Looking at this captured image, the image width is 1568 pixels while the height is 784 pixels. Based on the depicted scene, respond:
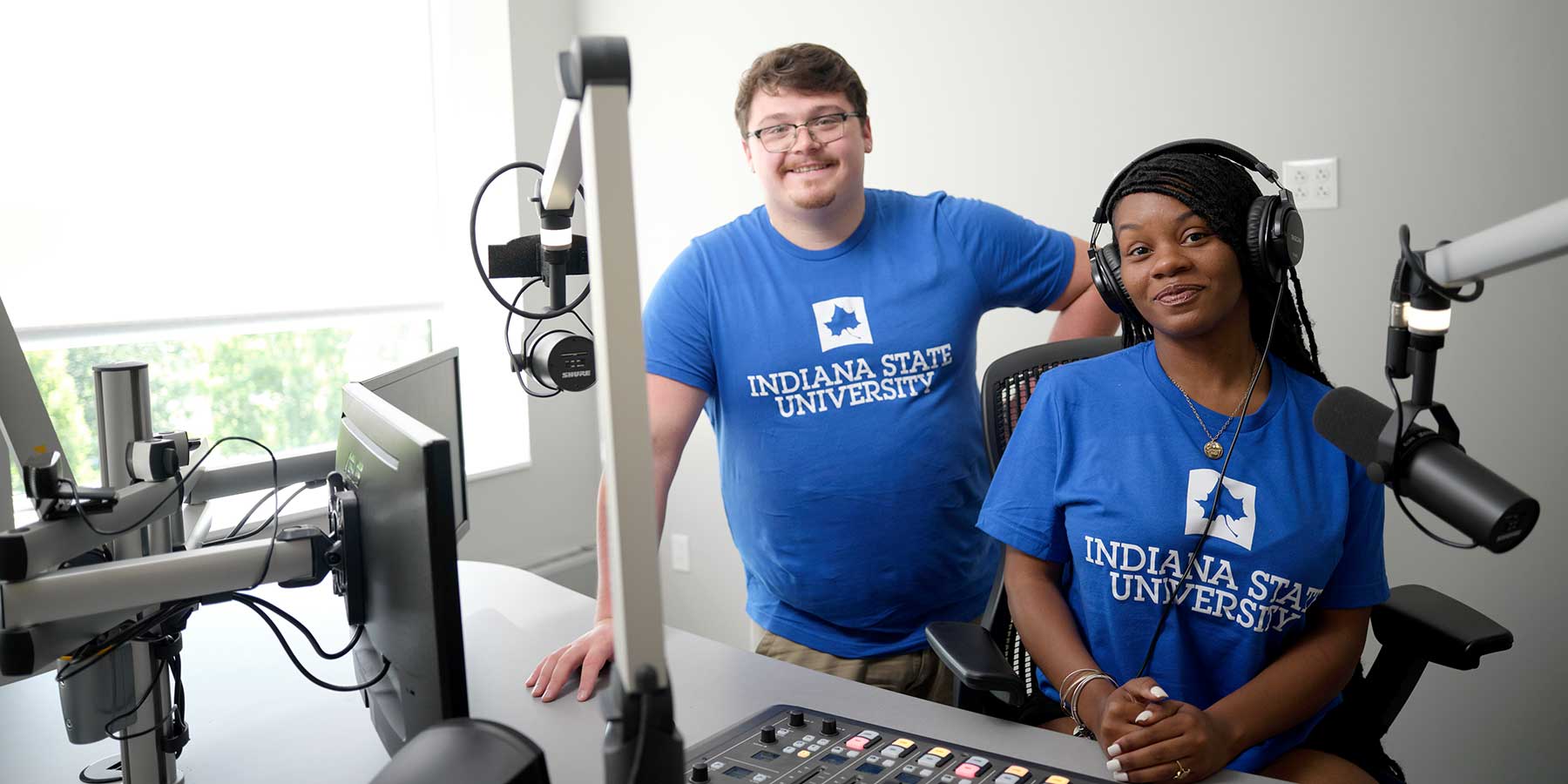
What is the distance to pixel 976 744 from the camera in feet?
3.73

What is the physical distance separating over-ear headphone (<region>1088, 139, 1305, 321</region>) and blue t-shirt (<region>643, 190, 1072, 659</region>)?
41 cm

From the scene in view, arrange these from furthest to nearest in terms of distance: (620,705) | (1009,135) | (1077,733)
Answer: (1009,135)
(1077,733)
(620,705)

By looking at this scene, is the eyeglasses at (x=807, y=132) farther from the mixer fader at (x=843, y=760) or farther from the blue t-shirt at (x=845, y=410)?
the mixer fader at (x=843, y=760)

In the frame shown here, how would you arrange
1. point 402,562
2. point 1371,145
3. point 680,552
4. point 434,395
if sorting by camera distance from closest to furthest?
point 402,562 < point 434,395 < point 1371,145 < point 680,552

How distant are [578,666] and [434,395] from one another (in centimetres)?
46

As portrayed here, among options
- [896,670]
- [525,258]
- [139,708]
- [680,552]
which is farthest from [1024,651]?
[680,552]

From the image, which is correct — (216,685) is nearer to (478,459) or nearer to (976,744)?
(976,744)

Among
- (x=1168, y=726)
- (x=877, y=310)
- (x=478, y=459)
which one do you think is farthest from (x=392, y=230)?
(x=1168, y=726)

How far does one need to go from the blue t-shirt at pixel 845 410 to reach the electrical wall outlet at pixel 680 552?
66.7 inches

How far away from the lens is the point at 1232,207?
137 cm

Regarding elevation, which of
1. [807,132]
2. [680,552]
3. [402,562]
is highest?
[807,132]

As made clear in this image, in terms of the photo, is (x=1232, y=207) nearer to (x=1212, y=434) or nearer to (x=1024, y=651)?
(x=1212, y=434)

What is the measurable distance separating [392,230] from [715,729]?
2.51 meters

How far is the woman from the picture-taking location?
4.31ft
